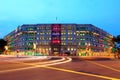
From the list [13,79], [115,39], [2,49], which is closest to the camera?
[13,79]

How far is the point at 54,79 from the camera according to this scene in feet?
42.0

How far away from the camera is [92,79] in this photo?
13047 millimetres

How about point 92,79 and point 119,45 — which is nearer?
point 92,79

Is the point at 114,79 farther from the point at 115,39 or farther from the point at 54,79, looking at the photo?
the point at 115,39

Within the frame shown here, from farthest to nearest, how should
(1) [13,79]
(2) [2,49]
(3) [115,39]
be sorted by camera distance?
1. (2) [2,49]
2. (3) [115,39]
3. (1) [13,79]

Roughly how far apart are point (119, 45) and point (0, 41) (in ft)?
264

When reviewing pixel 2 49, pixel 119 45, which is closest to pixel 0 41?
pixel 2 49

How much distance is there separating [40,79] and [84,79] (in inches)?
85.6

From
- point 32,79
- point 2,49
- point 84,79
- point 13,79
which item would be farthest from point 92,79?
point 2,49

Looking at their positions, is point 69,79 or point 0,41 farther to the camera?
point 0,41

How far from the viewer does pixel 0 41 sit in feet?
548

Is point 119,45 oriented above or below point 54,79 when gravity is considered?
above

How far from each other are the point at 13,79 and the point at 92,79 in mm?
3880

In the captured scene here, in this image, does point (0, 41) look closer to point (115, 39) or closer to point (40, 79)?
point (115, 39)
